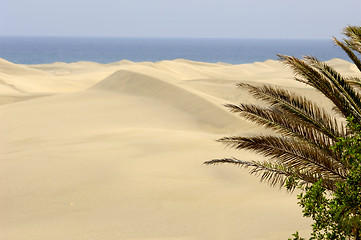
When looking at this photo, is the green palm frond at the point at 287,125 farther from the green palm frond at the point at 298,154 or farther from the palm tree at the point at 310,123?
the green palm frond at the point at 298,154

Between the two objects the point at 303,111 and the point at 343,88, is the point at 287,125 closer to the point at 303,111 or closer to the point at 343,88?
the point at 303,111

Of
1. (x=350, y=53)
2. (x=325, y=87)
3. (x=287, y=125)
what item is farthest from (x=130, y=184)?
(x=350, y=53)

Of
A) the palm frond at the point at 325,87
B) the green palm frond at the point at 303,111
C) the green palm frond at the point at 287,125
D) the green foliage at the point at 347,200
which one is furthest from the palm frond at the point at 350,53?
the green foliage at the point at 347,200

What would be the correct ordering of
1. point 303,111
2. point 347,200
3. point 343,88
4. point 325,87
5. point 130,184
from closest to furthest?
point 347,200, point 325,87, point 343,88, point 303,111, point 130,184

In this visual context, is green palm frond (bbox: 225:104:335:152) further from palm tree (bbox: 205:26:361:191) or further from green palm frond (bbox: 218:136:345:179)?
green palm frond (bbox: 218:136:345:179)

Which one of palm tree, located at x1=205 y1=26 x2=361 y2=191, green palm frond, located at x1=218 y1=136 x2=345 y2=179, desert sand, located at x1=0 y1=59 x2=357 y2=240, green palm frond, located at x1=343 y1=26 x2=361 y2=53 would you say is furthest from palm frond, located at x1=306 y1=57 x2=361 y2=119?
desert sand, located at x1=0 y1=59 x2=357 y2=240

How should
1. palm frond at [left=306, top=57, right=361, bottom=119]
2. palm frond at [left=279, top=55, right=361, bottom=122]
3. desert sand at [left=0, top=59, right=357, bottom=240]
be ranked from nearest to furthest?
palm frond at [left=279, top=55, right=361, bottom=122] → palm frond at [left=306, top=57, right=361, bottom=119] → desert sand at [left=0, top=59, right=357, bottom=240]

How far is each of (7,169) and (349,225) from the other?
10669mm

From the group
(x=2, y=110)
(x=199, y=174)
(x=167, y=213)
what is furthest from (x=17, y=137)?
(x=167, y=213)

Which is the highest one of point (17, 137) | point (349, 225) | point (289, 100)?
point (289, 100)

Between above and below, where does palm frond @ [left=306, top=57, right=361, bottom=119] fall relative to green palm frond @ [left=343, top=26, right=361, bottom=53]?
below

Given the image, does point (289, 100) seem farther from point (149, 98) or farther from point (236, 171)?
point (149, 98)

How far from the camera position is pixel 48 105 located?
84.6 ft

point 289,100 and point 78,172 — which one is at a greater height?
point 289,100
